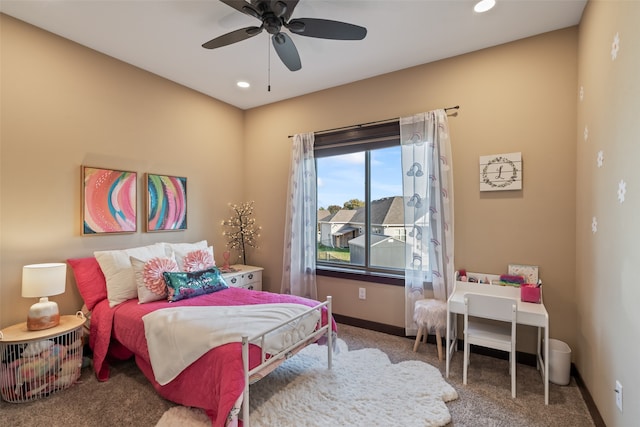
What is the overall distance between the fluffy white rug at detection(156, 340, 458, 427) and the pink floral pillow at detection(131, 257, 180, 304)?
2.96 feet

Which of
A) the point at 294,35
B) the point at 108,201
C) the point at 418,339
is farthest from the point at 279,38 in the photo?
the point at 418,339

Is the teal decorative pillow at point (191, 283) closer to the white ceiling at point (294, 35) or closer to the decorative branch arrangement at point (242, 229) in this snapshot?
the decorative branch arrangement at point (242, 229)

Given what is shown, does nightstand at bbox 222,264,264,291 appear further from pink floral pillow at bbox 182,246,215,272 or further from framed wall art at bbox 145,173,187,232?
framed wall art at bbox 145,173,187,232

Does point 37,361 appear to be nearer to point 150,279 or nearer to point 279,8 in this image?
point 150,279

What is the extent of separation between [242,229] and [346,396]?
101 inches

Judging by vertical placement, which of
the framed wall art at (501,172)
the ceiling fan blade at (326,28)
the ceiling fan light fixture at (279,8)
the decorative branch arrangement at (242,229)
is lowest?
the decorative branch arrangement at (242,229)

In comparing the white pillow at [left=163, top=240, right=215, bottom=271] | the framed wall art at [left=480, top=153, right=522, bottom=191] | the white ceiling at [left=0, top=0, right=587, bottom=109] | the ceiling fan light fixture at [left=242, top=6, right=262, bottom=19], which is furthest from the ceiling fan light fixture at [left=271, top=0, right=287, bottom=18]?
the white pillow at [left=163, top=240, right=215, bottom=271]

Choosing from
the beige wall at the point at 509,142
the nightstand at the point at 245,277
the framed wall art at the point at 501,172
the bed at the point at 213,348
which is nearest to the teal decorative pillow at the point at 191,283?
the bed at the point at 213,348

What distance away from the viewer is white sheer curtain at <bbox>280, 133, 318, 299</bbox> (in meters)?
3.73

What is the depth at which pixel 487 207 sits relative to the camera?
2779 millimetres

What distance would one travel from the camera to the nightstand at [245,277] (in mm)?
3505

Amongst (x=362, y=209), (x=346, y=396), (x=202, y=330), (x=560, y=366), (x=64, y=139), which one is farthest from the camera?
(x=362, y=209)

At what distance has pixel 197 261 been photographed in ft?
9.84

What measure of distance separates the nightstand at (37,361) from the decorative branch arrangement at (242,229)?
2018 millimetres
